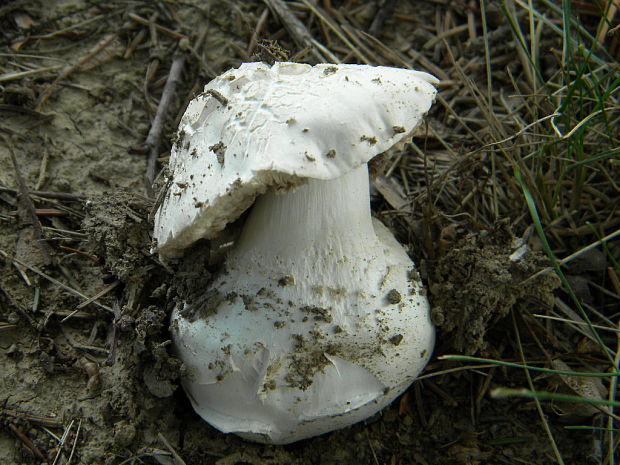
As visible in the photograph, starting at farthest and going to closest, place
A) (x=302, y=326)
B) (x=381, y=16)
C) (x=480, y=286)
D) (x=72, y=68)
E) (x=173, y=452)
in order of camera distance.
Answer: (x=381, y=16)
(x=72, y=68)
(x=480, y=286)
(x=173, y=452)
(x=302, y=326)

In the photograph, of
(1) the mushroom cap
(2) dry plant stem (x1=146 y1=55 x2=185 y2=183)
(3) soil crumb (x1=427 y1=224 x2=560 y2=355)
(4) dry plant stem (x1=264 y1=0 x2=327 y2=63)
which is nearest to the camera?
(1) the mushroom cap

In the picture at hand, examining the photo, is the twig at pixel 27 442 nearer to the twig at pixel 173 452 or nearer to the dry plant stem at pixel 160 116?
the twig at pixel 173 452

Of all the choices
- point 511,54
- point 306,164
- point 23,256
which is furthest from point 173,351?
point 511,54

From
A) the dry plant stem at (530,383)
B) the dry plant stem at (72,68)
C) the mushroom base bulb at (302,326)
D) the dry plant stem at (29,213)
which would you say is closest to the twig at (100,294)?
the dry plant stem at (29,213)

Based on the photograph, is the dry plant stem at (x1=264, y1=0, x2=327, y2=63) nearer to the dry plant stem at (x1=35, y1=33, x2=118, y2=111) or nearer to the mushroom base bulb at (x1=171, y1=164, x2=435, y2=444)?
the dry plant stem at (x1=35, y1=33, x2=118, y2=111)

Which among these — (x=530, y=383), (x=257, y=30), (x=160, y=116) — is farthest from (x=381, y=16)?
(x=530, y=383)

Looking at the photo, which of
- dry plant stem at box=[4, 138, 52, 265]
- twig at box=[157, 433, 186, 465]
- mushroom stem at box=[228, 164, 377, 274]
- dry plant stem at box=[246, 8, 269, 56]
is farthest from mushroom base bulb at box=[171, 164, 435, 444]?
dry plant stem at box=[246, 8, 269, 56]

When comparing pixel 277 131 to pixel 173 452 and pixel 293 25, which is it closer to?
pixel 173 452
